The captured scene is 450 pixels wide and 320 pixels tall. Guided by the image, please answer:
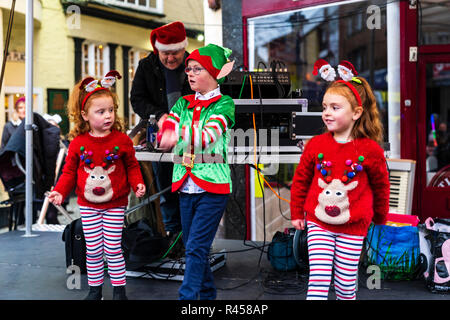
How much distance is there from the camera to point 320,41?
10.4 meters

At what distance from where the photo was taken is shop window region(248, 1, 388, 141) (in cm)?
555

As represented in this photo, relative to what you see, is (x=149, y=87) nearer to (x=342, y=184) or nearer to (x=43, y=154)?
(x=342, y=184)

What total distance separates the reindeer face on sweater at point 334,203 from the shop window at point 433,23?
3.04 m

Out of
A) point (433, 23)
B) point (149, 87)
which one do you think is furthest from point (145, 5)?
point (433, 23)

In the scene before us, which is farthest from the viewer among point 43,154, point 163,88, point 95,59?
point 95,59

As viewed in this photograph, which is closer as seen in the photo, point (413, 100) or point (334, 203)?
point (334, 203)

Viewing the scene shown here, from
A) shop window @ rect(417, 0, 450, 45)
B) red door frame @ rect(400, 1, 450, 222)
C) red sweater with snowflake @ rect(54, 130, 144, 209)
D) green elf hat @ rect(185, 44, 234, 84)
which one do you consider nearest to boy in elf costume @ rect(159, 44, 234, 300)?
green elf hat @ rect(185, 44, 234, 84)

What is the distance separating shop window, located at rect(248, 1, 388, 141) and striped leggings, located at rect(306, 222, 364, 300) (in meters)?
1.65

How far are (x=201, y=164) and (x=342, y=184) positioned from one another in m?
0.74

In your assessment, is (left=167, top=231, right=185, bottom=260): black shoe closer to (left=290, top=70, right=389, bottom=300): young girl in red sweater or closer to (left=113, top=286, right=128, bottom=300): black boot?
(left=113, top=286, right=128, bottom=300): black boot

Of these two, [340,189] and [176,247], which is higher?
[340,189]

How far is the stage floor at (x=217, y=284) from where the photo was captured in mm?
3539

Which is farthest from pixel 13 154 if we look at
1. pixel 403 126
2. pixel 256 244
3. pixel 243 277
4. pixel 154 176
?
pixel 403 126
